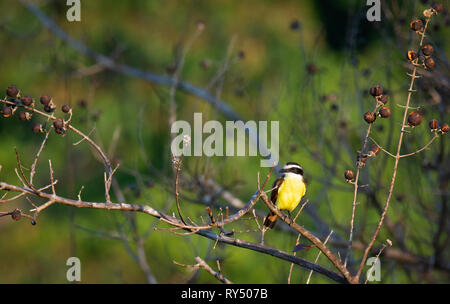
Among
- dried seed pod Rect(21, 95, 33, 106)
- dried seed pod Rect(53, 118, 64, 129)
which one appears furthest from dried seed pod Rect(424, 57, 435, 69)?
dried seed pod Rect(21, 95, 33, 106)

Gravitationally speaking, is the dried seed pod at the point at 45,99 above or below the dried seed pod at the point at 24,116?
above

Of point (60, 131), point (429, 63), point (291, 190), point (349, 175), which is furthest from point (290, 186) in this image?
point (60, 131)

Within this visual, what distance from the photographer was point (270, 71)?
29.2 ft

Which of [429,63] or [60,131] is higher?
[429,63]

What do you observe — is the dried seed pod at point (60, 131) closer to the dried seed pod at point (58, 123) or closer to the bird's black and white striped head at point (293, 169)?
the dried seed pod at point (58, 123)

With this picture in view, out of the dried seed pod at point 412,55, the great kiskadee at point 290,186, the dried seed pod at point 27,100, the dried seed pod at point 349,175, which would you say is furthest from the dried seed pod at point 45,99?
the great kiskadee at point 290,186

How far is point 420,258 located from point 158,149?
5.46m

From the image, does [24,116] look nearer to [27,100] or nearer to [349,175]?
[27,100]

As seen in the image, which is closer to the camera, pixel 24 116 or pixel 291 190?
pixel 24 116

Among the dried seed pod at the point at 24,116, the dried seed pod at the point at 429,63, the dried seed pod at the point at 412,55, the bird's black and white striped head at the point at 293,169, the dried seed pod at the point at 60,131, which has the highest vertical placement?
the dried seed pod at the point at 412,55

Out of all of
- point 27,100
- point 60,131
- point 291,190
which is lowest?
point 291,190

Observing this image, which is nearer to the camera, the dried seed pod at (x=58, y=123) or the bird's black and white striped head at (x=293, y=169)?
the dried seed pod at (x=58, y=123)

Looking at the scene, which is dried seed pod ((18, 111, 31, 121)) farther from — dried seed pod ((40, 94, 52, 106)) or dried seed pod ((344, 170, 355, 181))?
dried seed pod ((344, 170, 355, 181))
